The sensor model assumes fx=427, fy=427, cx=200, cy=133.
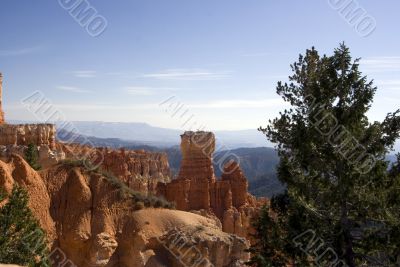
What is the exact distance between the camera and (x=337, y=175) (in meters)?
12.3

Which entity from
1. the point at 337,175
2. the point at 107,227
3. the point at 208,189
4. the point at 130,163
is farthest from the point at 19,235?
the point at 130,163

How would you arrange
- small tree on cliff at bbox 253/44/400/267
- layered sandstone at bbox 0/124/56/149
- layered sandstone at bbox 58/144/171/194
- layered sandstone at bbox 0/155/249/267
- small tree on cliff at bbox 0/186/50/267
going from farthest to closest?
layered sandstone at bbox 0/124/56/149 → layered sandstone at bbox 58/144/171/194 → layered sandstone at bbox 0/155/249/267 → small tree on cliff at bbox 0/186/50/267 → small tree on cliff at bbox 253/44/400/267

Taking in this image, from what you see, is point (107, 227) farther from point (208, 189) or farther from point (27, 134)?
point (27, 134)

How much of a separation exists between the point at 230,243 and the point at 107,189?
8.89 m

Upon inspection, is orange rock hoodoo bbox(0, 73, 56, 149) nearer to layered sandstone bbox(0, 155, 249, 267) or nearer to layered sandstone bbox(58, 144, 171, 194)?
layered sandstone bbox(58, 144, 171, 194)

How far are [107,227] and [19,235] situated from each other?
24.3 ft

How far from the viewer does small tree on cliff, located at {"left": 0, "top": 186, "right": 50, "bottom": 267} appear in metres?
18.6

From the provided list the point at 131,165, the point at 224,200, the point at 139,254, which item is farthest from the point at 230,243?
the point at 131,165

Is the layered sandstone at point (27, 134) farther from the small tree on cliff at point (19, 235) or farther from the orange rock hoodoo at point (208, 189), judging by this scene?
the small tree on cliff at point (19, 235)

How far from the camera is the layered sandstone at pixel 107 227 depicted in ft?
73.4

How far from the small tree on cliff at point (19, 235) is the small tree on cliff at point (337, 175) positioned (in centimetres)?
A: 1118

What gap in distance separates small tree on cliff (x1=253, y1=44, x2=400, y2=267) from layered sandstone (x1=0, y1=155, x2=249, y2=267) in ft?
32.8

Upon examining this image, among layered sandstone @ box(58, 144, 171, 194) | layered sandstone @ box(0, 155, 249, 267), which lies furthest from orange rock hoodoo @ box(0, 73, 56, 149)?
layered sandstone @ box(0, 155, 249, 267)

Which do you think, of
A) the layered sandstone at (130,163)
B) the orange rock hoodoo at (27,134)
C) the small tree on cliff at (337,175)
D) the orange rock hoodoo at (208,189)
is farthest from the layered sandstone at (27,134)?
the small tree on cliff at (337,175)
